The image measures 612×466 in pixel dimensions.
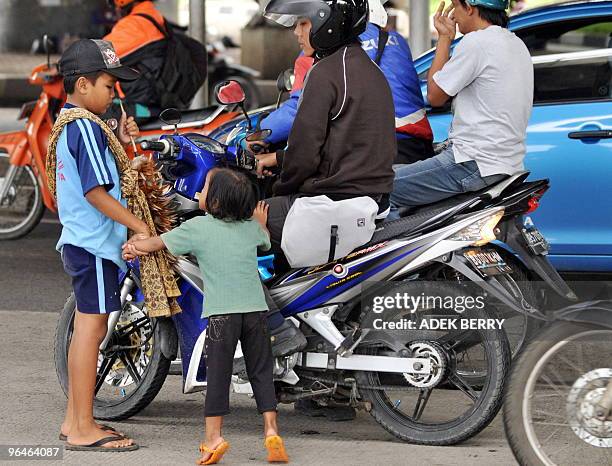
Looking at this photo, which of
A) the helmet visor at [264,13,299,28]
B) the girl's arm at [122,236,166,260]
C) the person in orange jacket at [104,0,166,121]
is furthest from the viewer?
the person in orange jacket at [104,0,166,121]

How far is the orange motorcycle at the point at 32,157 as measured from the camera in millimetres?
9422

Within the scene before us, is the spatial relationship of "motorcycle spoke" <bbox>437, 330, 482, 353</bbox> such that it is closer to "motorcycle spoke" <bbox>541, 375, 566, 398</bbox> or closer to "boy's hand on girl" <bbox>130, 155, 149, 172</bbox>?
"motorcycle spoke" <bbox>541, 375, 566, 398</bbox>

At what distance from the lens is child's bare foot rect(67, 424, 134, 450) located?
5156 mm

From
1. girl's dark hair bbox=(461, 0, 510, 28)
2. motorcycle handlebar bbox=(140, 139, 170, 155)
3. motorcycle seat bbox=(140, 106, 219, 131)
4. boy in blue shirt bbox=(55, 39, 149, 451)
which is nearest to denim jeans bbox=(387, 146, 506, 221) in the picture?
girl's dark hair bbox=(461, 0, 510, 28)

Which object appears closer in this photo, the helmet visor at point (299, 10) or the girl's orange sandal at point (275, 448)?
the girl's orange sandal at point (275, 448)

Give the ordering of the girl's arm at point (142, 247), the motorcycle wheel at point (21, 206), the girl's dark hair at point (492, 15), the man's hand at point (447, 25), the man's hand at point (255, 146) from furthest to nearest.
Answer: the motorcycle wheel at point (21, 206), the man's hand at point (447, 25), the girl's dark hair at point (492, 15), the man's hand at point (255, 146), the girl's arm at point (142, 247)

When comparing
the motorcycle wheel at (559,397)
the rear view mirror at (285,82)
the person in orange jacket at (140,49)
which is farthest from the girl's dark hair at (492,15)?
the person in orange jacket at (140,49)

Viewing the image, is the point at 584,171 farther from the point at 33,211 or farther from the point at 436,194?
the point at 33,211

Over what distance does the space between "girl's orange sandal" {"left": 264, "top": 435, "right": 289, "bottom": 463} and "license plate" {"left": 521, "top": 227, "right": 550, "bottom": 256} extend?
1.33 meters

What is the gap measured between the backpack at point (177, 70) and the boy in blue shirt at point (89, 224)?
12.9 feet

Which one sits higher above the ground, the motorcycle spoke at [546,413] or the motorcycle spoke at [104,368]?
the motorcycle spoke at [546,413]

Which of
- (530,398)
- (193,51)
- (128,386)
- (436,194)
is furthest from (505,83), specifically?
(193,51)

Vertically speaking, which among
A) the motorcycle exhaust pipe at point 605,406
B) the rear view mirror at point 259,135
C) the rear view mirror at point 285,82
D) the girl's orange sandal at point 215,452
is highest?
the rear view mirror at point 285,82

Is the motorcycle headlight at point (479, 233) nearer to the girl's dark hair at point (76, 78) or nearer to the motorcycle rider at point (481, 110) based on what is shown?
the motorcycle rider at point (481, 110)
